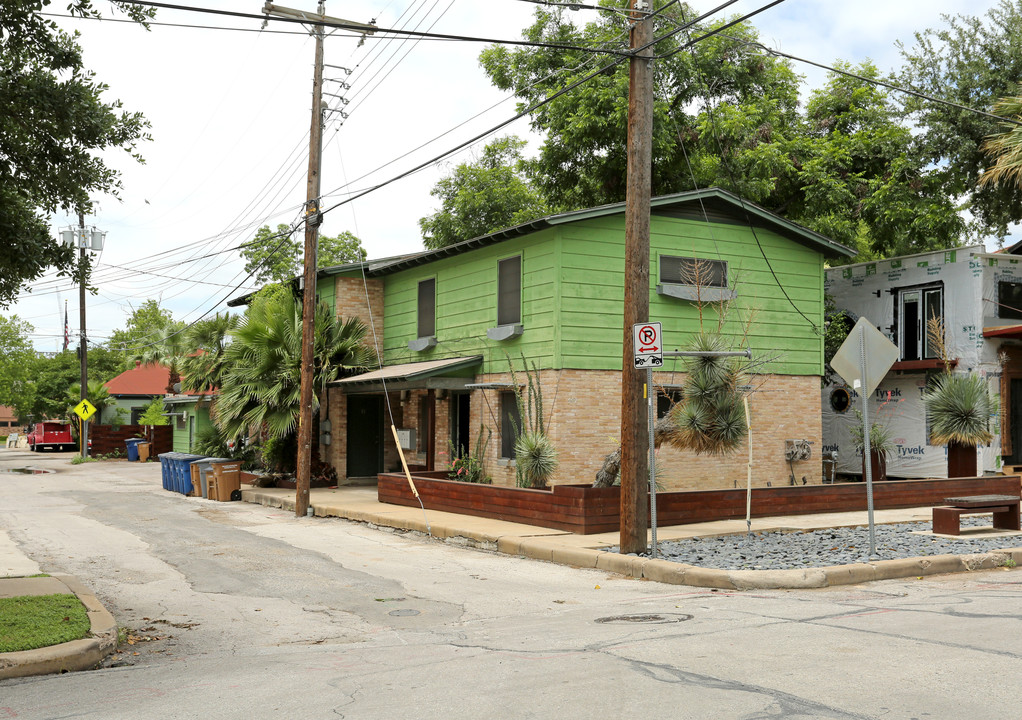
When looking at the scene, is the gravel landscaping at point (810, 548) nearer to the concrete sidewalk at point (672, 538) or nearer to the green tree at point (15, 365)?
the concrete sidewalk at point (672, 538)

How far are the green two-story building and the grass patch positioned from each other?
10159 mm

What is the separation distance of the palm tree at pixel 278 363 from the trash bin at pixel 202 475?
3.38ft

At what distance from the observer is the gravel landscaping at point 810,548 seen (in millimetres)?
11805

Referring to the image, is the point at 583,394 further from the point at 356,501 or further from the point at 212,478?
the point at 212,478

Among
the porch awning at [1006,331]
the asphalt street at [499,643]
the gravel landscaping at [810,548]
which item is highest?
the porch awning at [1006,331]

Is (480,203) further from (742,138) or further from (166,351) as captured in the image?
(166,351)

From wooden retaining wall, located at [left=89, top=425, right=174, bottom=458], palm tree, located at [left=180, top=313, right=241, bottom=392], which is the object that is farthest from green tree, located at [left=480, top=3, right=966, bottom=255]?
wooden retaining wall, located at [left=89, top=425, right=174, bottom=458]

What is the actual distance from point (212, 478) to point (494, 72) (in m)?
18.4

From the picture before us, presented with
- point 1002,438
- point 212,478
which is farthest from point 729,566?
point 212,478

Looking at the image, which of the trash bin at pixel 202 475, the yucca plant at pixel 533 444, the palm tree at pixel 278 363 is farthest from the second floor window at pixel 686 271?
the trash bin at pixel 202 475

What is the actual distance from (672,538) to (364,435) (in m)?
13.9

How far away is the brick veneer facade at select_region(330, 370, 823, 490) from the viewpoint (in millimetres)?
18031

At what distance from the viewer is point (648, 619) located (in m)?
8.66

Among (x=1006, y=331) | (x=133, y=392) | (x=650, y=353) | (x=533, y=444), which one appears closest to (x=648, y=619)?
(x=650, y=353)
